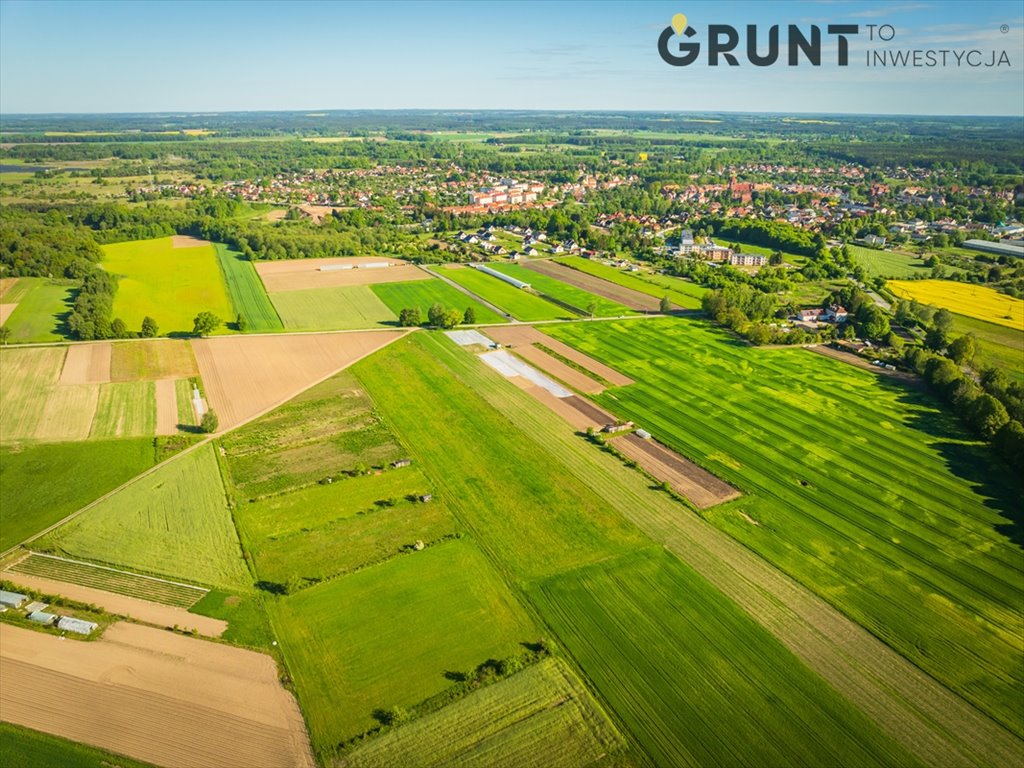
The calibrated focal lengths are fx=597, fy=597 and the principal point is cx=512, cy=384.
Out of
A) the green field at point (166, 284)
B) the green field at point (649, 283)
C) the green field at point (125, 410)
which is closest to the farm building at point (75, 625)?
the green field at point (125, 410)

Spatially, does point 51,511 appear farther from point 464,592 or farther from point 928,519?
point 928,519

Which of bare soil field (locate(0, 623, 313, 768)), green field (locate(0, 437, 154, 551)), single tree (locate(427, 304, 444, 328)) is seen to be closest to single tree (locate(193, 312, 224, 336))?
green field (locate(0, 437, 154, 551))

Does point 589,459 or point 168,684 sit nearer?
point 168,684

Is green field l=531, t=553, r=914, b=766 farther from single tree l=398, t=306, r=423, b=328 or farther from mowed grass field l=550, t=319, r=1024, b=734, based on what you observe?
single tree l=398, t=306, r=423, b=328

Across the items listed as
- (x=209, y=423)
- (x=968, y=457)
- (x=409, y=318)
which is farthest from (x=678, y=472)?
(x=409, y=318)

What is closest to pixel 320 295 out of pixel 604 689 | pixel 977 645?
pixel 604 689

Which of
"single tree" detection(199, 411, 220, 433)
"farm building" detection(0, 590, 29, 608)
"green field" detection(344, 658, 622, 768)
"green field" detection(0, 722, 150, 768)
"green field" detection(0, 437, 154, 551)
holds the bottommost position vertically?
"green field" detection(344, 658, 622, 768)
